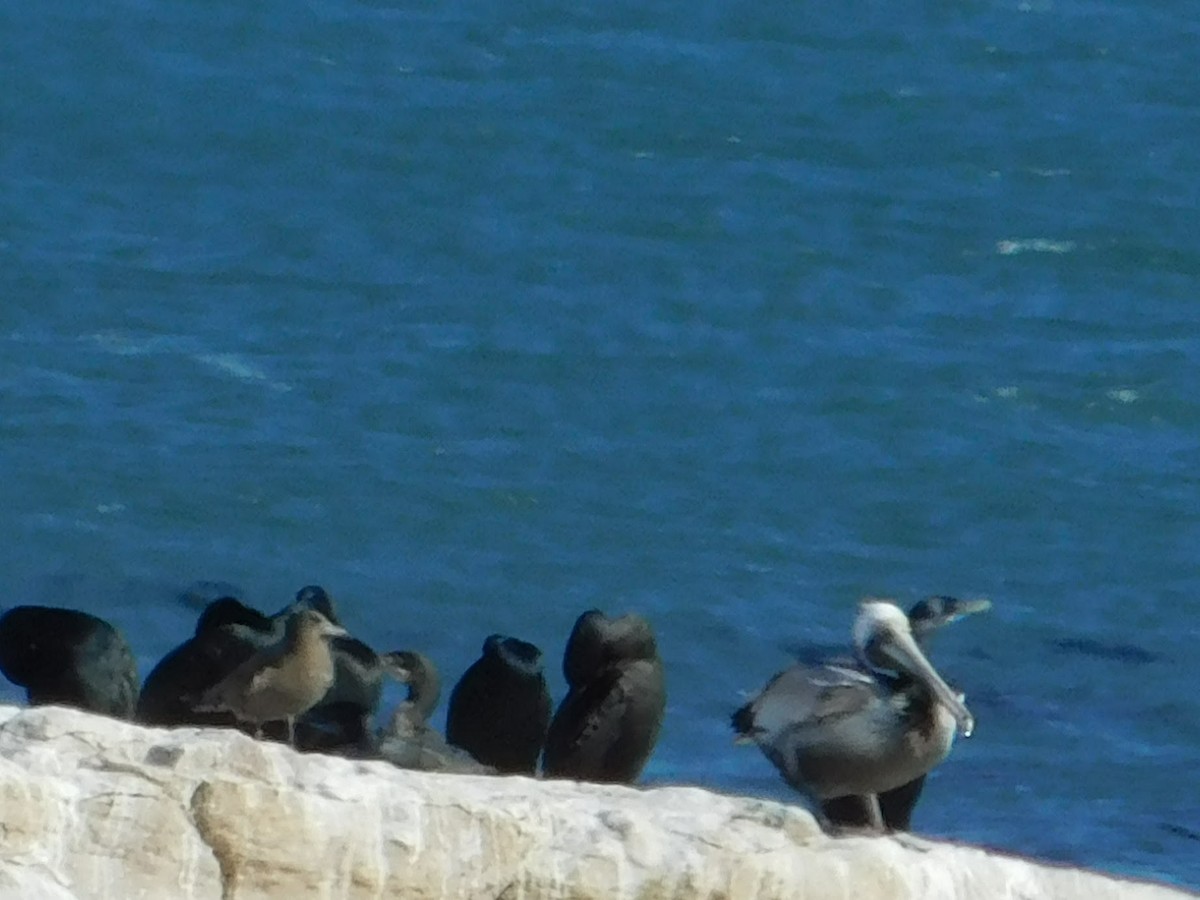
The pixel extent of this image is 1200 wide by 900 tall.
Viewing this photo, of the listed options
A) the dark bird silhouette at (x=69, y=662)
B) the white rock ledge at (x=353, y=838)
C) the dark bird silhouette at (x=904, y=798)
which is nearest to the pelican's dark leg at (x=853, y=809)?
the dark bird silhouette at (x=904, y=798)

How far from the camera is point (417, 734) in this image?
39.8 feet

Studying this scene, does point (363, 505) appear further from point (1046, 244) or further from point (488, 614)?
point (1046, 244)

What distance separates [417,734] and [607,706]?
2.51ft

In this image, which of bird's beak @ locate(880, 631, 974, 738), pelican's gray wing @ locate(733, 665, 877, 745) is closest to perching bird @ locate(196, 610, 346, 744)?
pelican's gray wing @ locate(733, 665, 877, 745)

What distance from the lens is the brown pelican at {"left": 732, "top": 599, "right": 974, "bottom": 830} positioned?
418 inches

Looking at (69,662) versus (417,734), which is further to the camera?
(417,734)

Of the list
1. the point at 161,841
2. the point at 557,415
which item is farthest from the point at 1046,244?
the point at 161,841

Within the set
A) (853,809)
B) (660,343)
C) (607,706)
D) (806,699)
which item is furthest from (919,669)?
(660,343)

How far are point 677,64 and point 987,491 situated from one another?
10.1 meters

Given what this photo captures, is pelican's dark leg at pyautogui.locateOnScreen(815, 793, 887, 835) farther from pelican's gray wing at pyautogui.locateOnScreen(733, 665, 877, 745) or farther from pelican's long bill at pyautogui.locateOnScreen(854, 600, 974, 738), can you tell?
pelican's long bill at pyautogui.locateOnScreen(854, 600, 974, 738)

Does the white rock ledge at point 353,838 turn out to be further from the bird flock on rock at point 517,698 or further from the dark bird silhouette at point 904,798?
the dark bird silhouette at point 904,798

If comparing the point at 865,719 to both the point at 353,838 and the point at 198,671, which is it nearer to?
the point at 198,671

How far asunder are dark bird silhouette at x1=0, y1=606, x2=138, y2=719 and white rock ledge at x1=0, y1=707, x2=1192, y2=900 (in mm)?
3514

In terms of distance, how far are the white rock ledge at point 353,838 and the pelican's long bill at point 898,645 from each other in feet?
8.28
